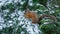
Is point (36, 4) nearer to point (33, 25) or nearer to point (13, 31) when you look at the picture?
point (33, 25)

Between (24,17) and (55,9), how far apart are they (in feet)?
2.78

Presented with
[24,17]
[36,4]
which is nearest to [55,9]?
[36,4]

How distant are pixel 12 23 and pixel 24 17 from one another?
1.10 feet

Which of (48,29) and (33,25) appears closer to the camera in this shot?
(48,29)

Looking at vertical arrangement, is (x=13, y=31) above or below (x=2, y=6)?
below

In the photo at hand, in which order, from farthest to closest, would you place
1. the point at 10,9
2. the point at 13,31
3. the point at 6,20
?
the point at 10,9 → the point at 6,20 → the point at 13,31

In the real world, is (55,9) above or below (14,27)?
above

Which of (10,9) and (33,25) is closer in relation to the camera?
(33,25)

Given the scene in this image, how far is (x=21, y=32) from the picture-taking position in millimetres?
3654

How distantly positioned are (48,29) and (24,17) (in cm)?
81

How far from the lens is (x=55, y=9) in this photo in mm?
4234

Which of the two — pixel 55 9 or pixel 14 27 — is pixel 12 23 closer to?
pixel 14 27

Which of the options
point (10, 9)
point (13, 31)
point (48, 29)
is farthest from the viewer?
point (10, 9)

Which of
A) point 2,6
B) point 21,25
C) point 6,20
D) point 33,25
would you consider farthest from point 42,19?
point 2,6
